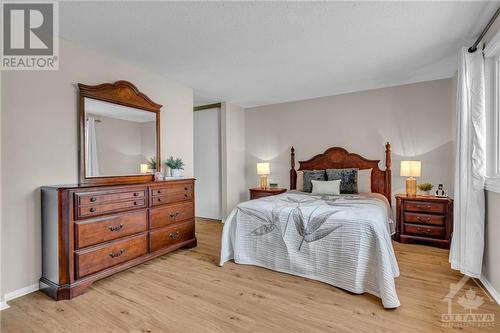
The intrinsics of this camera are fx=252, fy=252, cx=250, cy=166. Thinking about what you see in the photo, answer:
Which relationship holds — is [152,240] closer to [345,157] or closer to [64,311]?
[64,311]

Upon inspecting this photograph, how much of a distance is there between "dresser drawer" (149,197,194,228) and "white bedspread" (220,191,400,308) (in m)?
0.75

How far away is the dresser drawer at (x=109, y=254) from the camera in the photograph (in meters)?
2.30

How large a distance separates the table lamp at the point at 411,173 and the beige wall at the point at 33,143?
424cm

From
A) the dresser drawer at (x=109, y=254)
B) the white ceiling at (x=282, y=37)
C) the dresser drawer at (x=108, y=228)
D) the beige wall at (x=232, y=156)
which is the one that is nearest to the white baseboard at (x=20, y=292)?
the dresser drawer at (x=109, y=254)

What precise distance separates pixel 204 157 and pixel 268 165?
1.47 meters

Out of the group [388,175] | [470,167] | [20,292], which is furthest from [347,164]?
[20,292]

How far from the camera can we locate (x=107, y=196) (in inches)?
99.8

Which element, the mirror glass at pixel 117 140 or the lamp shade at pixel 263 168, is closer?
the mirror glass at pixel 117 140

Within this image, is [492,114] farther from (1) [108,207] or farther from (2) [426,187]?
(1) [108,207]

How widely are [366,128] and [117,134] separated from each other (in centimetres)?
393

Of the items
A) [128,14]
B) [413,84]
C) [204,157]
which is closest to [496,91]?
[413,84]

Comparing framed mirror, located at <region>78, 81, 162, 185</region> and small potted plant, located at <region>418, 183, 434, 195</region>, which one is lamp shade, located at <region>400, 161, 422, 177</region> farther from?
framed mirror, located at <region>78, 81, 162, 185</region>

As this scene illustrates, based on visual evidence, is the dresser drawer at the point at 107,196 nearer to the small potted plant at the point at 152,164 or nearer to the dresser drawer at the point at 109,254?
the dresser drawer at the point at 109,254

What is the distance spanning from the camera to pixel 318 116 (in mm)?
4902
